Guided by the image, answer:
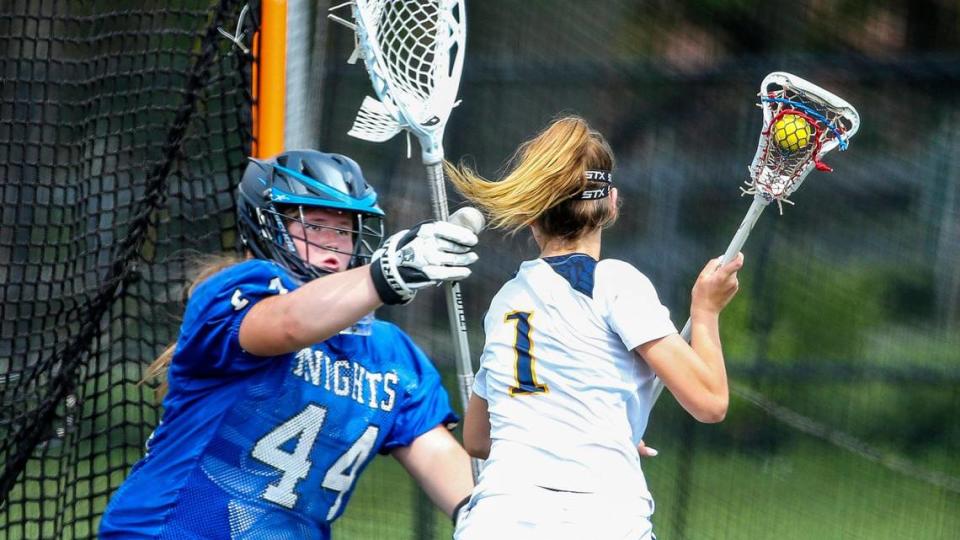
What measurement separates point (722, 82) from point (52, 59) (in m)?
2.20

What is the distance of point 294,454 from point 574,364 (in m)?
0.76

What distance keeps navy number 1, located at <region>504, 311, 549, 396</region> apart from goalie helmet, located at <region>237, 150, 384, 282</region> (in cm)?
48

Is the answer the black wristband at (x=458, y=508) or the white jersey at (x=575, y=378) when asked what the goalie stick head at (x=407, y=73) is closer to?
the white jersey at (x=575, y=378)

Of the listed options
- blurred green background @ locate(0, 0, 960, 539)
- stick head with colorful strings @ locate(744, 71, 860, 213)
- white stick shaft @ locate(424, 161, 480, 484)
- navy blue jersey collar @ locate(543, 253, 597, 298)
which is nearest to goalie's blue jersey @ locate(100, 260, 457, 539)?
white stick shaft @ locate(424, 161, 480, 484)

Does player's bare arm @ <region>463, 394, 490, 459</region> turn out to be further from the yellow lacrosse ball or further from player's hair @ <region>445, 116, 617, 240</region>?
the yellow lacrosse ball

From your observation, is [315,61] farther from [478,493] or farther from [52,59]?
[478,493]

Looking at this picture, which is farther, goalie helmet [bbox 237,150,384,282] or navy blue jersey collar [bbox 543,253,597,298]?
goalie helmet [bbox 237,150,384,282]

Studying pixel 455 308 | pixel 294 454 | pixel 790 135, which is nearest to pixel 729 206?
pixel 455 308

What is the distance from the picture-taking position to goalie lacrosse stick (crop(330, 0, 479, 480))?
297cm

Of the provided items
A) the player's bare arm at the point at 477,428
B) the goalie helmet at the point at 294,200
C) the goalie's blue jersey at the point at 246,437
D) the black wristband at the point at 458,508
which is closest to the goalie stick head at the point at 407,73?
the goalie helmet at the point at 294,200

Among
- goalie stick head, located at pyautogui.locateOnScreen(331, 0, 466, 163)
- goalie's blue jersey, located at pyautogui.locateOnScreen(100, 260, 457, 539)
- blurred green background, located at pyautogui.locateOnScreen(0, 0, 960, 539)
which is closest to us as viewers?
goalie's blue jersey, located at pyautogui.locateOnScreen(100, 260, 457, 539)

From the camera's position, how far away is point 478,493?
2689mm

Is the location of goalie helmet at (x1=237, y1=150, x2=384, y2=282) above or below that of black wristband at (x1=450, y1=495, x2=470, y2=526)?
above

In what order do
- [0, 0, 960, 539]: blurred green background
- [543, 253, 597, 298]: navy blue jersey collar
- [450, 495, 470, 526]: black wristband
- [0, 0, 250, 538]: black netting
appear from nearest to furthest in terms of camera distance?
[543, 253, 597, 298]: navy blue jersey collar, [450, 495, 470, 526]: black wristband, [0, 0, 250, 538]: black netting, [0, 0, 960, 539]: blurred green background
